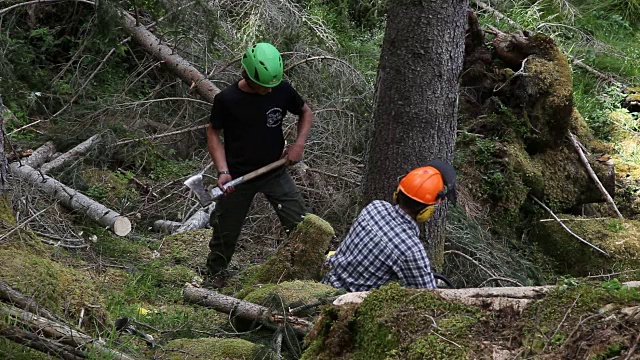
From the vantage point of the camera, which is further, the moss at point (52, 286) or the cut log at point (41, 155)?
the cut log at point (41, 155)

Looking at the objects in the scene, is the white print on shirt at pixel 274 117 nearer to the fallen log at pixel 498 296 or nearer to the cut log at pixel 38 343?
the cut log at pixel 38 343

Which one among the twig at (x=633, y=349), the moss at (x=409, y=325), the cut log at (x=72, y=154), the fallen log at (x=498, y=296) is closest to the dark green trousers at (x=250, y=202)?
the cut log at (x=72, y=154)

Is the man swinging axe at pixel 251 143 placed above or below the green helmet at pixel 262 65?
below

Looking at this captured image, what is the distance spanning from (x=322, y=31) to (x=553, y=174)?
10.3ft

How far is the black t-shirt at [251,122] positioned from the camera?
6000 millimetres

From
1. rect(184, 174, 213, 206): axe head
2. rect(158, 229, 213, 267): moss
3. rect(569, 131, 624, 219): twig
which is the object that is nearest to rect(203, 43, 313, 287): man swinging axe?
rect(184, 174, 213, 206): axe head

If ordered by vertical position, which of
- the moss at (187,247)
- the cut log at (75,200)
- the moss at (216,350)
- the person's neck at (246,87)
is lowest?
the moss at (187,247)

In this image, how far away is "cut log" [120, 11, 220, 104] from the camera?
8641mm

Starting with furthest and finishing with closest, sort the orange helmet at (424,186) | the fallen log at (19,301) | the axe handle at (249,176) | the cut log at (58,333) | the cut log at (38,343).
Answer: the axe handle at (249,176)
the orange helmet at (424,186)
the fallen log at (19,301)
the cut log at (58,333)
the cut log at (38,343)

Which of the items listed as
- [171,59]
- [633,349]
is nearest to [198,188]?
[171,59]

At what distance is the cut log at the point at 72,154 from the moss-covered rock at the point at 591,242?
455cm

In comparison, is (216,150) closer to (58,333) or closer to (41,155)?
(58,333)

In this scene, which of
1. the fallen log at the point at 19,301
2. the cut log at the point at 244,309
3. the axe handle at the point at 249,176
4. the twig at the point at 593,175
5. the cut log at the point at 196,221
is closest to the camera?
the fallen log at the point at 19,301

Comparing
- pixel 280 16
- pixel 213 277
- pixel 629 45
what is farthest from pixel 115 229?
pixel 629 45
